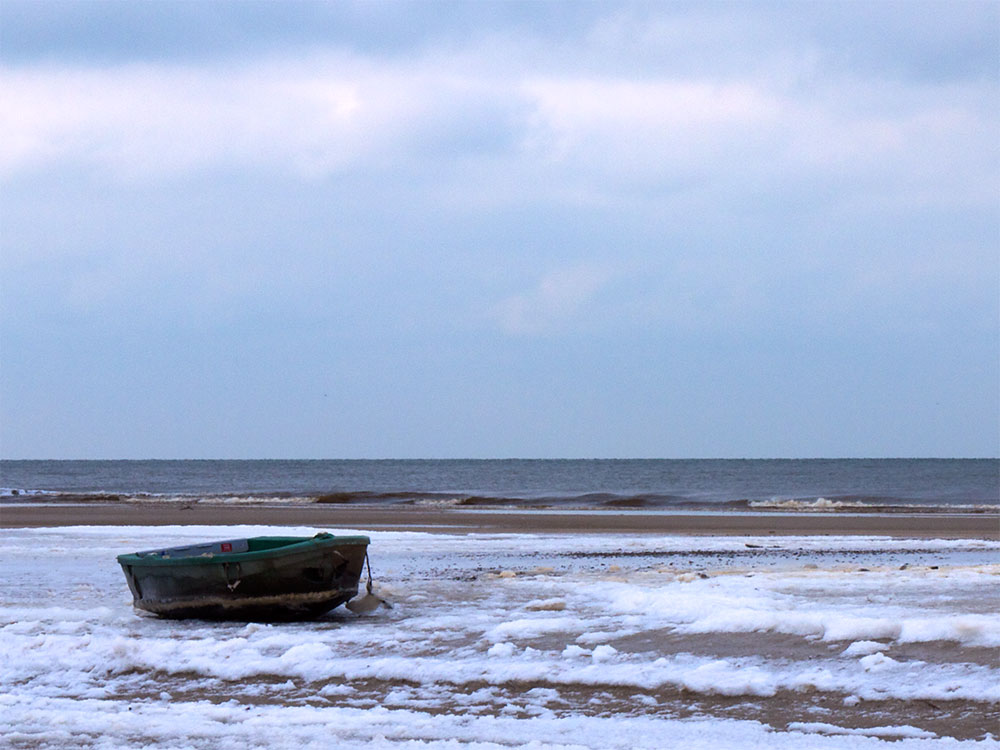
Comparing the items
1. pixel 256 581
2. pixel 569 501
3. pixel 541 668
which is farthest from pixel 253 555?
pixel 569 501

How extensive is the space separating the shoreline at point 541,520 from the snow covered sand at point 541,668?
50.3 feet

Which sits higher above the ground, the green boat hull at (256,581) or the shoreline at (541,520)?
the green boat hull at (256,581)

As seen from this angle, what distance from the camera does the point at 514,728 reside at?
26.8ft

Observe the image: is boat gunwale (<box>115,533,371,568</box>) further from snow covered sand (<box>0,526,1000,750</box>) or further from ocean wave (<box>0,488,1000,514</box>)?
ocean wave (<box>0,488,1000,514</box>)

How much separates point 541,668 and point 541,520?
27.1 meters

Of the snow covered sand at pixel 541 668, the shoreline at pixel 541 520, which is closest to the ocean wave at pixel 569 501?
the shoreline at pixel 541 520

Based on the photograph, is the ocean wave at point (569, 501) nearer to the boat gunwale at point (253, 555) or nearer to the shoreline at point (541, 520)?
the shoreline at point (541, 520)

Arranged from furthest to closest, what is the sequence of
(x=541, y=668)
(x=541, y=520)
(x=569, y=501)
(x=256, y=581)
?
1. (x=569, y=501)
2. (x=541, y=520)
3. (x=256, y=581)
4. (x=541, y=668)

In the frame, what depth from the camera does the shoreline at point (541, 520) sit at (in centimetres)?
3155

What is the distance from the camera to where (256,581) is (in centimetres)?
1294

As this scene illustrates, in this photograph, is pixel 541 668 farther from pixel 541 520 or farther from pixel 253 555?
pixel 541 520

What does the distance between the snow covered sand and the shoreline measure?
15.3 metres

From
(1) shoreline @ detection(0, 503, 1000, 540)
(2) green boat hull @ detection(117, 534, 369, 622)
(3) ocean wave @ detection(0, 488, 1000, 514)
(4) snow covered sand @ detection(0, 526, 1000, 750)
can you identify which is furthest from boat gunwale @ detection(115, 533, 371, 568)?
(3) ocean wave @ detection(0, 488, 1000, 514)

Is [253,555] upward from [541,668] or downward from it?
upward
